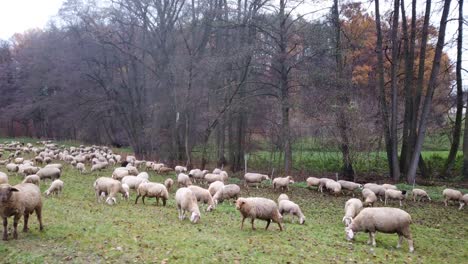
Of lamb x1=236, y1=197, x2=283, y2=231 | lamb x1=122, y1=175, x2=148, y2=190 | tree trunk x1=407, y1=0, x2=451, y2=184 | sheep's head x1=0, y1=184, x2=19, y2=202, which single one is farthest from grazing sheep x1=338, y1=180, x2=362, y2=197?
sheep's head x1=0, y1=184, x2=19, y2=202

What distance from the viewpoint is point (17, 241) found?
32.5 ft

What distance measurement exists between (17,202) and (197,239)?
4628 mm

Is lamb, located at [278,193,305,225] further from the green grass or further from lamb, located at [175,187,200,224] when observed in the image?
lamb, located at [175,187,200,224]

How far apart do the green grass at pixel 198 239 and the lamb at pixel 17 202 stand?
1.57ft

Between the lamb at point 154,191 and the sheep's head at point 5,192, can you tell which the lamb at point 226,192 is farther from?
the sheep's head at point 5,192

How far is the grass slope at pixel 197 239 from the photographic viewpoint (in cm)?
924

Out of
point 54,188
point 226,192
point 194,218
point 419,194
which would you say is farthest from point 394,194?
point 54,188

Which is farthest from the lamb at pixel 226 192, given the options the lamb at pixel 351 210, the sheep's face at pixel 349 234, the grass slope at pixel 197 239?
the sheep's face at pixel 349 234

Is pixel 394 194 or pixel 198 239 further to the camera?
pixel 394 194

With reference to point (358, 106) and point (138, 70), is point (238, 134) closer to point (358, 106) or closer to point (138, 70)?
point (358, 106)

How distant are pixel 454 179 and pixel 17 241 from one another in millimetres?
27477

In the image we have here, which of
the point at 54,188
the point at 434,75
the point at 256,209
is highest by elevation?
the point at 434,75

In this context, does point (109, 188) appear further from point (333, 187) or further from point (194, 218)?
point (333, 187)

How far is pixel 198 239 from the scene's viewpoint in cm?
1059
